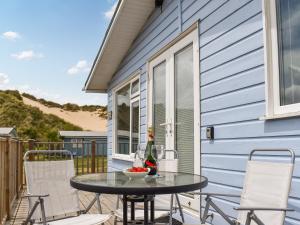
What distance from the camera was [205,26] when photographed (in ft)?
12.4

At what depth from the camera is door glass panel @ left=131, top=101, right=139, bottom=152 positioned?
6.43 metres

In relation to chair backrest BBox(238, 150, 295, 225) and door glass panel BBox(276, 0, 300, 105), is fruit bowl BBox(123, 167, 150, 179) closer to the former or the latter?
chair backrest BBox(238, 150, 295, 225)

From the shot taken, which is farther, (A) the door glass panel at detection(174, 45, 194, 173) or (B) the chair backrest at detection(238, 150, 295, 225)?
(A) the door glass panel at detection(174, 45, 194, 173)

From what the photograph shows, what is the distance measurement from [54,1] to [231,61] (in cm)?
2093

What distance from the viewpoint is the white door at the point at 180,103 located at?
3971mm

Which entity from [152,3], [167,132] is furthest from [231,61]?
[152,3]

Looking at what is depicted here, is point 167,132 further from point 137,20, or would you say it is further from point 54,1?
point 54,1

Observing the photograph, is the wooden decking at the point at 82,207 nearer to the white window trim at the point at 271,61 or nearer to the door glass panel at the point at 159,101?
the door glass panel at the point at 159,101

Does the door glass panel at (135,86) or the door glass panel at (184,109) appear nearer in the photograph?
the door glass panel at (184,109)

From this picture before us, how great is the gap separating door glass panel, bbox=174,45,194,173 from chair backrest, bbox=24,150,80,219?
1.56m

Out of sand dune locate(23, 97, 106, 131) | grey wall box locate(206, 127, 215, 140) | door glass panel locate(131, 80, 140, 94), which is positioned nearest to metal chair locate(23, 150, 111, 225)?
grey wall box locate(206, 127, 215, 140)

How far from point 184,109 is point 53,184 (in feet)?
6.51

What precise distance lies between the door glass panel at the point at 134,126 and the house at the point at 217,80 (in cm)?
11

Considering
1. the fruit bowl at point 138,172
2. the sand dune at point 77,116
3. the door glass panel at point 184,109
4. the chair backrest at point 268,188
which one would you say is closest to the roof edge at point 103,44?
the door glass panel at point 184,109
